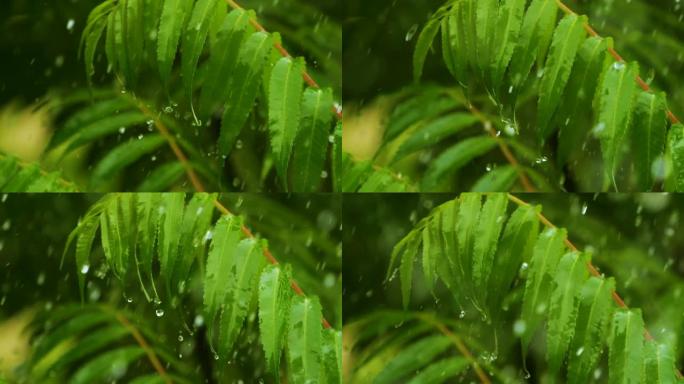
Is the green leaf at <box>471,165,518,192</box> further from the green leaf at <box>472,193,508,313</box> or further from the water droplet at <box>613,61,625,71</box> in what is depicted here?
the water droplet at <box>613,61,625,71</box>

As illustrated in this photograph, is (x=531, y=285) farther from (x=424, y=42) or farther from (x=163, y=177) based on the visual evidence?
(x=163, y=177)

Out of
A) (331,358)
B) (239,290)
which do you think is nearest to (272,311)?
(239,290)

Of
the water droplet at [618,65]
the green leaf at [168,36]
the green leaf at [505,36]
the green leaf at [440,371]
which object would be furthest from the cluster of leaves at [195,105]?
the water droplet at [618,65]

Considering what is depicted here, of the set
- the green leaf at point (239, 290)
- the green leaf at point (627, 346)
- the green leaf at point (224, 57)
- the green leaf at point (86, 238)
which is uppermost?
the green leaf at point (224, 57)

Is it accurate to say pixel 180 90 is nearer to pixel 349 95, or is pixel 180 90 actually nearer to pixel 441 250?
pixel 349 95

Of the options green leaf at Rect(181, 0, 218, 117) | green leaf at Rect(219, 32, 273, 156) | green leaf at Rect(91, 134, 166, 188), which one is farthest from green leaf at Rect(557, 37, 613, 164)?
green leaf at Rect(91, 134, 166, 188)

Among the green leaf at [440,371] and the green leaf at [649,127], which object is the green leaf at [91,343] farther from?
the green leaf at [649,127]

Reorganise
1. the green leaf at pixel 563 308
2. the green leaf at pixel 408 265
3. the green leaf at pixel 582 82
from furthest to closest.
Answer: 1. the green leaf at pixel 408 265
2. the green leaf at pixel 582 82
3. the green leaf at pixel 563 308
